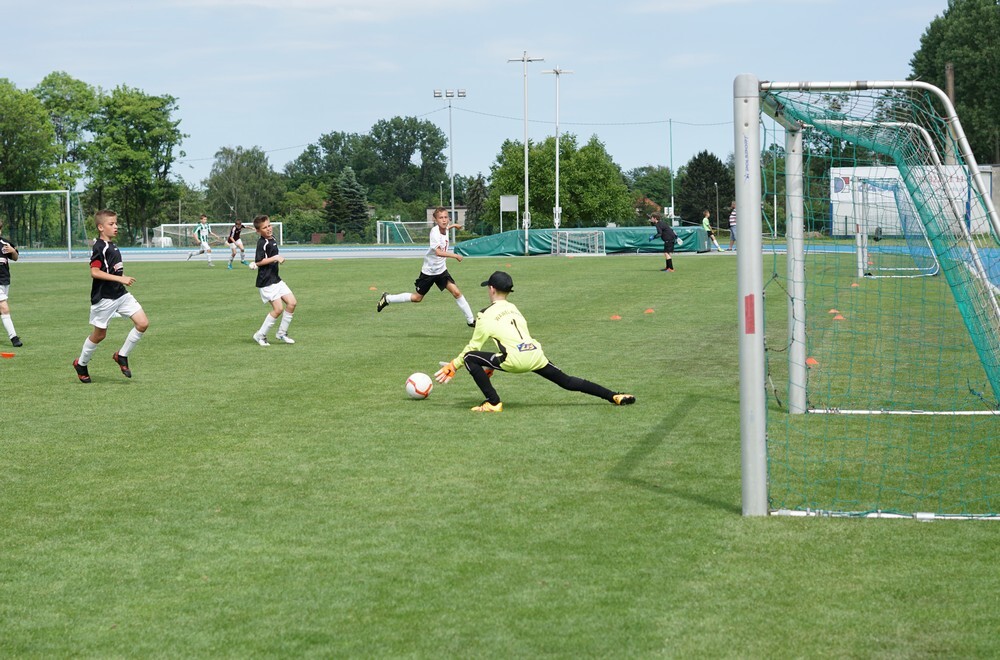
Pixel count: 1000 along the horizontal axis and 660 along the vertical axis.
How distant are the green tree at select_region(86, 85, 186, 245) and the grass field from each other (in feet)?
243

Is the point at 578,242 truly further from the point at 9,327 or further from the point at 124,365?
the point at 124,365

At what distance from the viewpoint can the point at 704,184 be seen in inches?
3878

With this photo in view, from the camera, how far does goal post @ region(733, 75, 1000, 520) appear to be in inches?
248

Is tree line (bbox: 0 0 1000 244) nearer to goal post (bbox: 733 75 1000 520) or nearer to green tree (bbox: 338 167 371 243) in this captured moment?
green tree (bbox: 338 167 371 243)

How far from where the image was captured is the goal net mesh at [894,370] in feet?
23.1

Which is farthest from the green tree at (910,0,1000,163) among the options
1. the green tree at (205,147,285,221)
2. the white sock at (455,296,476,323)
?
the green tree at (205,147,285,221)

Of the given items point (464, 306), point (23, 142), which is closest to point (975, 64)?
point (23, 142)

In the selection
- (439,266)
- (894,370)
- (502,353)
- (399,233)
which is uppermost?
(399,233)

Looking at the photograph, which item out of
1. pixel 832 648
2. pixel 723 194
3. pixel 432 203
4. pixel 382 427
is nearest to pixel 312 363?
pixel 382 427

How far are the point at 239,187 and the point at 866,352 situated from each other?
125427 mm

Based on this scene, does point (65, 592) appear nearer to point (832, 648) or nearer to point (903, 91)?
point (832, 648)

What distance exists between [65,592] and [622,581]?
2.61 meters

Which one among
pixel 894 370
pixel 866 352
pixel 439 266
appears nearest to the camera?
pixel 894 370

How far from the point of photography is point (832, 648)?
4.43 m
